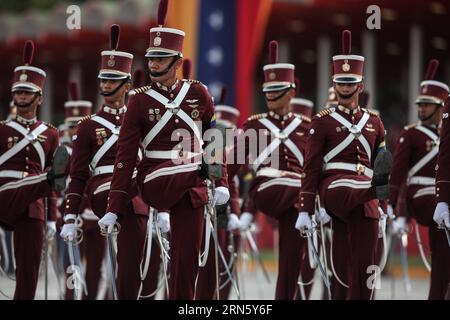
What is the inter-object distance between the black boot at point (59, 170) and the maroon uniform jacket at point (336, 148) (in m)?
2.13

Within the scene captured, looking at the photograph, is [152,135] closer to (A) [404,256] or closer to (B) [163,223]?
(B) [163,223]

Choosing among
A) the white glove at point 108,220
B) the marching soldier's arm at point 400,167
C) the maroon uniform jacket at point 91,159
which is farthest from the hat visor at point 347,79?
the white glove at point 108,220

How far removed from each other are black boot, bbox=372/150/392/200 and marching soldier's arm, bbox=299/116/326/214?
661mm

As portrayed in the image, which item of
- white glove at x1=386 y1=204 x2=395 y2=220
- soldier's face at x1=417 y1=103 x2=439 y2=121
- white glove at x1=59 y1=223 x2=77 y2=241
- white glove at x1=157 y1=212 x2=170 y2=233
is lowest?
white glove at x1=59 y1=223 x2=77 y2=241

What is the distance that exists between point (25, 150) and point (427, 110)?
3892 millimetres

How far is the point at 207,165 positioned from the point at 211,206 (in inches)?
20.2

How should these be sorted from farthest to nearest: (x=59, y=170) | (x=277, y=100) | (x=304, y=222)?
(x=277, y=100)
(x=59, y=170)
(x=304, y=222)

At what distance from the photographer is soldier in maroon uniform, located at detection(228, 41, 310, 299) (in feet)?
39.0

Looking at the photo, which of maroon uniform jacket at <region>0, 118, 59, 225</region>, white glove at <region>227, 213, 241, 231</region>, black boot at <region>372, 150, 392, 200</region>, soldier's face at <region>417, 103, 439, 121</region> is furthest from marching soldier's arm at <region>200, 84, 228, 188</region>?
soldier's face at <region>417, 103, 439, 121</region>

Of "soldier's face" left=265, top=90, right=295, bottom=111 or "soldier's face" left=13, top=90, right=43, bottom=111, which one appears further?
"soldier's face" left=265, top=90, right=295, bottom=111

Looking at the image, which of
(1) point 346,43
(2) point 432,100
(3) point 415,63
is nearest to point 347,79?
(1) point 346,43

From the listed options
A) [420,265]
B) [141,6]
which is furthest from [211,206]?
[141,6]

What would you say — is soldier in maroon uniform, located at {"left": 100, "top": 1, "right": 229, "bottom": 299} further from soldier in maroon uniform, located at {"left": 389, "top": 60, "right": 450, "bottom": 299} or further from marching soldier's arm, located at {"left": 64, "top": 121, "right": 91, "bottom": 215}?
soldier in maroon uniform, located at {"left": 389, "top": 60, "right": 450, "bottom": 299}

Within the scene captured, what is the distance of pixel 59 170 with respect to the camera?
11398mm
